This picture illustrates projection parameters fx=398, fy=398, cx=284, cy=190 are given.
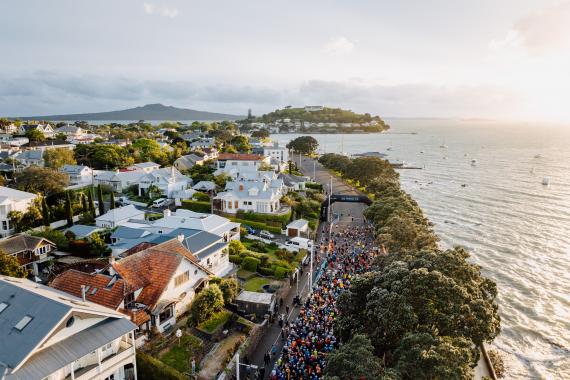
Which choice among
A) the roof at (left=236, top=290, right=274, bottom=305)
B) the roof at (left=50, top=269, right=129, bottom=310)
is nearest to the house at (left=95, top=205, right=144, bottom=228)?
the roof at (left=50, top=269, right=129, bottom=310)

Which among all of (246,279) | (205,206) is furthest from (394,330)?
(205,206)

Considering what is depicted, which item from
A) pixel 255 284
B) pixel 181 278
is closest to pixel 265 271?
pixel 255 284

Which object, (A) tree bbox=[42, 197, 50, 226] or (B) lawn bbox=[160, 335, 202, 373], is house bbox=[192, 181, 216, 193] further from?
(B) lawn bbox=[160, 335, 202, 373]

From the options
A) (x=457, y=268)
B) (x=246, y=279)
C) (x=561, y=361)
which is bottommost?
(x=561, y=361)

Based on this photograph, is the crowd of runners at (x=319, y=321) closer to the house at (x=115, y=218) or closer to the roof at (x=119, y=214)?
the house at (x=115, y=218)

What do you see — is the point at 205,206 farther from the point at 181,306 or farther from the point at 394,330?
the point at 394,330

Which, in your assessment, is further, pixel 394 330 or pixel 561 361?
pixel 561 361

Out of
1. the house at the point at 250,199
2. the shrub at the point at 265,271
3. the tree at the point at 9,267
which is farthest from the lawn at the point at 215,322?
the house at the point at 250,199

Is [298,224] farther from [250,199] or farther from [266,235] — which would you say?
[250,199]
